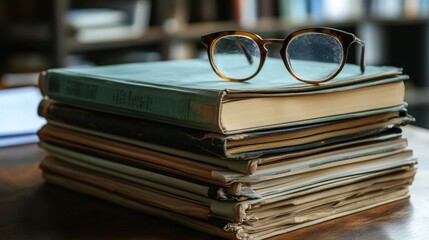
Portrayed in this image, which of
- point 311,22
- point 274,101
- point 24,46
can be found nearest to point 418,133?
point 274,101

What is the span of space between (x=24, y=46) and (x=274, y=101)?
7.57ft

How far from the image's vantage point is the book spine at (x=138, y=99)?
28.8 inches

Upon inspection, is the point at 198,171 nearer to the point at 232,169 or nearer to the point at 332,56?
the point at 232,169

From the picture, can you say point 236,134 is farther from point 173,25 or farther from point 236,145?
point 173,25

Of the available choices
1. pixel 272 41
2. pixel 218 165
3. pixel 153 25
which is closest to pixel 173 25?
pixel 153 25

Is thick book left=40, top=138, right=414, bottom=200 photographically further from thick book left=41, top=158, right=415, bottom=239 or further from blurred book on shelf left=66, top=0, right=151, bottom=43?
blurred book on shelf left=66, top=0, right=151, bottom=43

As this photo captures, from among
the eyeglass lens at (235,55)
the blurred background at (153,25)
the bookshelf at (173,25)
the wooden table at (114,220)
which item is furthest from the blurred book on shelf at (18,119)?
the bookshelf at (173,25)

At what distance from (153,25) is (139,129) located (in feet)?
7.81

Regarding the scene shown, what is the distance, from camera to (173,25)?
10.2ft

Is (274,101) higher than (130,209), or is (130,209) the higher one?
(274,101)

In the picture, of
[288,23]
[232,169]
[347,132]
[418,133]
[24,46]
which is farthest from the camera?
[288,23]

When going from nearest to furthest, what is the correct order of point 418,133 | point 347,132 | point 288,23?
point 347,132 → point 418,133 → point 288,23

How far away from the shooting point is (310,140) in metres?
0.79

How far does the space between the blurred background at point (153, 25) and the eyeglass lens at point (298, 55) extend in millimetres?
1605
